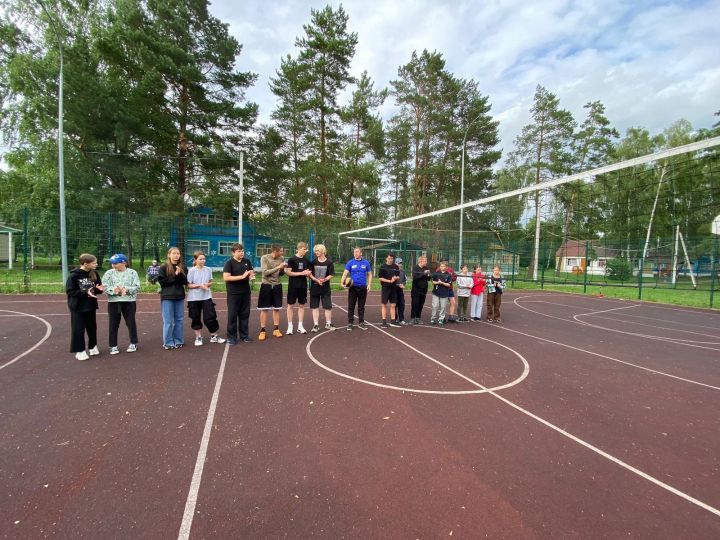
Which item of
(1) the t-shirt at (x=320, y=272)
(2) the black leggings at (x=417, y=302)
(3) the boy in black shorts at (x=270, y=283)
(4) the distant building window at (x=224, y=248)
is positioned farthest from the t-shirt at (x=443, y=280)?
(4) the distant building window at (x=224, y=248)

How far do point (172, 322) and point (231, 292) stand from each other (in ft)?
3.46

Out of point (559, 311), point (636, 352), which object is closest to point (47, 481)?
point (636, 352)

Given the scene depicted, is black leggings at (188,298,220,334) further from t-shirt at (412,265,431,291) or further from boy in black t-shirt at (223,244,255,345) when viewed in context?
t-shirt at (412,265,431,291)

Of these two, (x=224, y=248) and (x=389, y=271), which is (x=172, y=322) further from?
(x=224, y=248)

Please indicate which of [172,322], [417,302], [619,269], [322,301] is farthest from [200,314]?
[619,269]

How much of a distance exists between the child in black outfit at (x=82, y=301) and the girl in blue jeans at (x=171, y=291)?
84 centimetres

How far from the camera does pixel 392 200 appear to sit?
3039 centimetres

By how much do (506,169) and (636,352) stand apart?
34.2m

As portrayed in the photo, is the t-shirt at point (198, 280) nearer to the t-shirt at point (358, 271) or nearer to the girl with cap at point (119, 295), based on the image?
the girl with cap at point (119, 295)

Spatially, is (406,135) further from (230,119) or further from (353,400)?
(353,400)

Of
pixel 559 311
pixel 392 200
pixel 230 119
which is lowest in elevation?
pixel 559 311

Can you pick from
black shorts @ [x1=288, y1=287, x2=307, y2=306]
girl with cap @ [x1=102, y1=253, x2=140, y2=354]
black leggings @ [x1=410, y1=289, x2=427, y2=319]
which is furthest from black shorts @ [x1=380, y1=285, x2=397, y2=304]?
girl with cap @ [x1=102, y1=253, x2=140, y2=354]

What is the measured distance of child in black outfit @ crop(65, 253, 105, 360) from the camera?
4.91 metres

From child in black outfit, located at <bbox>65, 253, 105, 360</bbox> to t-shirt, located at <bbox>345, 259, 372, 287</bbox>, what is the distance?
441 cm
